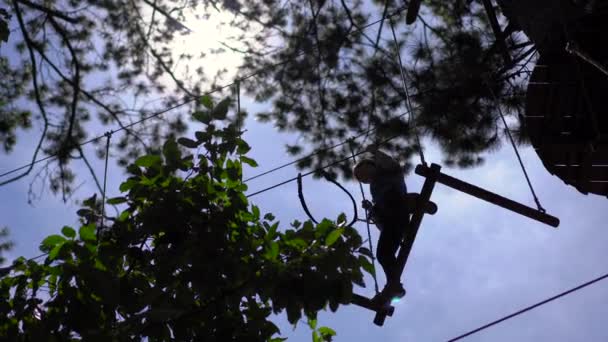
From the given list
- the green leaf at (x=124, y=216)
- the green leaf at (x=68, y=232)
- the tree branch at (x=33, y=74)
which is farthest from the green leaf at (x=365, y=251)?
the tree branch at (x=33, y=74)

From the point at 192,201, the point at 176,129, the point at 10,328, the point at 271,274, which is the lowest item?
the point at 10,328

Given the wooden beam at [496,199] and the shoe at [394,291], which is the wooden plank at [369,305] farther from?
the wooden beam at [496,199]

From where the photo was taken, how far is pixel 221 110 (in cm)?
245

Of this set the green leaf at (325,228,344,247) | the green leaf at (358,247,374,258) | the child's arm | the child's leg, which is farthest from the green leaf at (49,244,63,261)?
the child's arm

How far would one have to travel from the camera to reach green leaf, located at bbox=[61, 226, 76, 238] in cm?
228

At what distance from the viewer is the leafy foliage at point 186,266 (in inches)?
86.4

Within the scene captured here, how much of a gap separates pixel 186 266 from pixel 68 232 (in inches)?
17.5

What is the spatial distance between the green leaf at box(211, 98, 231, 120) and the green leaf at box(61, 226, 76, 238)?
0.68 metres

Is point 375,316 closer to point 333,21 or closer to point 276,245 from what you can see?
point 276,245

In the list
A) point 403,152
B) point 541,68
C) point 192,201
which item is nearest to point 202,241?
point 192,201

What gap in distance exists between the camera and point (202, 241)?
237cm

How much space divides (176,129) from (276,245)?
177 inches

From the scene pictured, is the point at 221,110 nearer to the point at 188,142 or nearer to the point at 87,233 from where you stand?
the point at 188,142

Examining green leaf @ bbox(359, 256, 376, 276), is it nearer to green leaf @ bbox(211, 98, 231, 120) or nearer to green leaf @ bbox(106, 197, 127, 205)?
green leaf @ bbox(211, 98, 231, 120)
